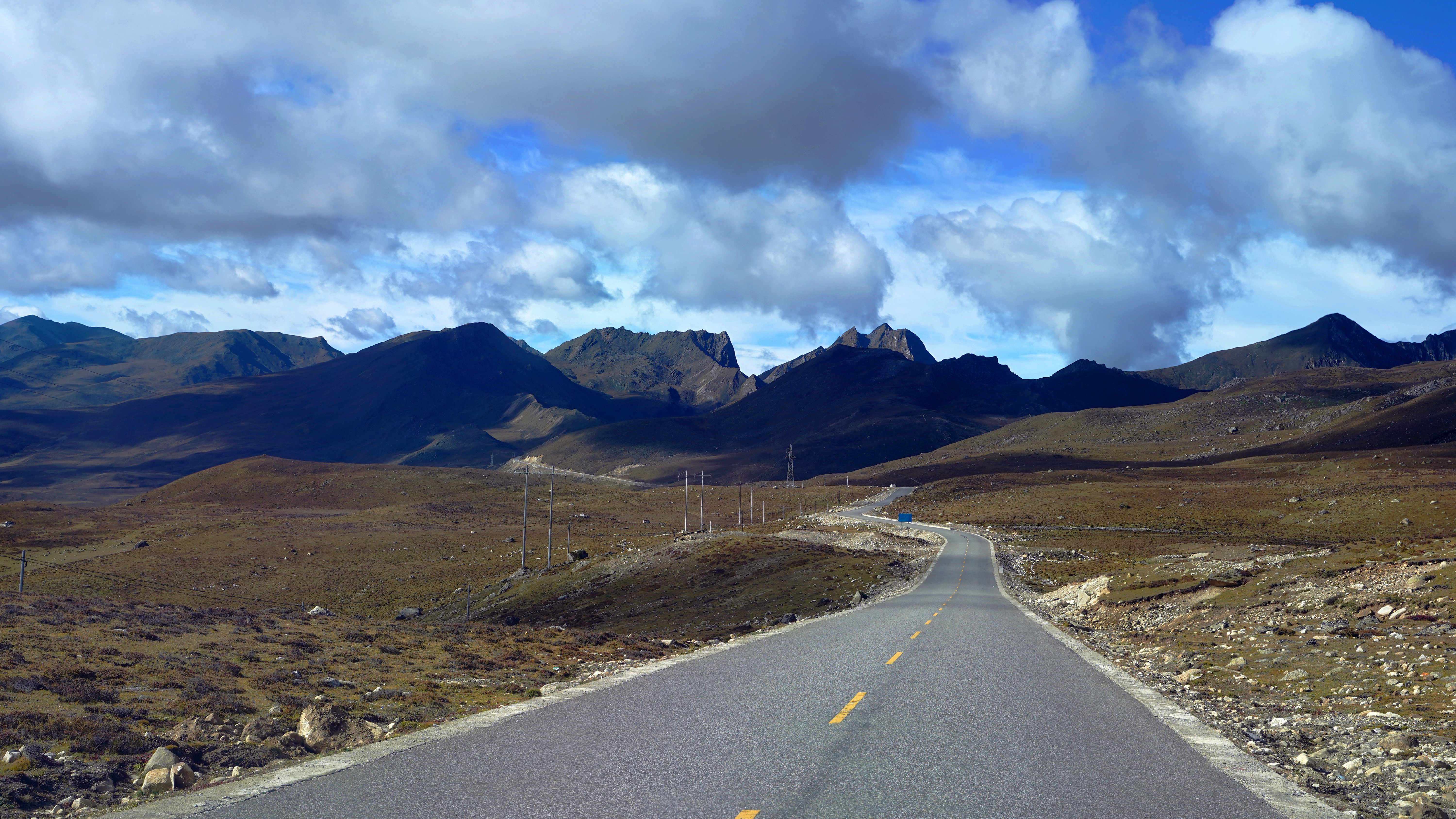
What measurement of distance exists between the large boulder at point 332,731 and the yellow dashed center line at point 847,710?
6046 mm

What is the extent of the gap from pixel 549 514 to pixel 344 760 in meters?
116

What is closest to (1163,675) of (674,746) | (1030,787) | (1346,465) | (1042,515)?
(1030,787)

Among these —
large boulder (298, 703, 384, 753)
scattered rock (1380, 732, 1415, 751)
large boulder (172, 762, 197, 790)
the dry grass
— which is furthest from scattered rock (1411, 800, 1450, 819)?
the dry grass

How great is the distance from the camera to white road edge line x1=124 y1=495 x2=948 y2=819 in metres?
8.68

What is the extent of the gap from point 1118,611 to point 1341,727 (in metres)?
20.4

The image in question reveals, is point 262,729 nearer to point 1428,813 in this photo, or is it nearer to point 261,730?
point 261,730

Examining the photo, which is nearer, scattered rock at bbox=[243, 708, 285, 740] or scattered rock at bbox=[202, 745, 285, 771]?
scattered rock at bbox=[202, 745, 285, 771]

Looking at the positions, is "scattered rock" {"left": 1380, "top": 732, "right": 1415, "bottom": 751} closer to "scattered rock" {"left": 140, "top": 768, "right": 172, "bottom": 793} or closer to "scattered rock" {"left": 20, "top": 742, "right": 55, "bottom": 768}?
"scattered rock" {"left": 140, "top": 768, "right": 172, "bottom": 793}

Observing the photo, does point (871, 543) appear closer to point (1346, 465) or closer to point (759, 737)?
point (759, 737)

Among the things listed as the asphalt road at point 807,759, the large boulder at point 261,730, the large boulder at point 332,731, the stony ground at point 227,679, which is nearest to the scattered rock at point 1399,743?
the asphalt road at point 807,759

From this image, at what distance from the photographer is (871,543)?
81000mm

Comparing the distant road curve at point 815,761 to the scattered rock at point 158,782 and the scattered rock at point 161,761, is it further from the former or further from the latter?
the scattered rock at point 161,761

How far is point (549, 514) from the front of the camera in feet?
407

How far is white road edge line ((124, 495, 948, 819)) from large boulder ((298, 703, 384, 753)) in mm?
477
